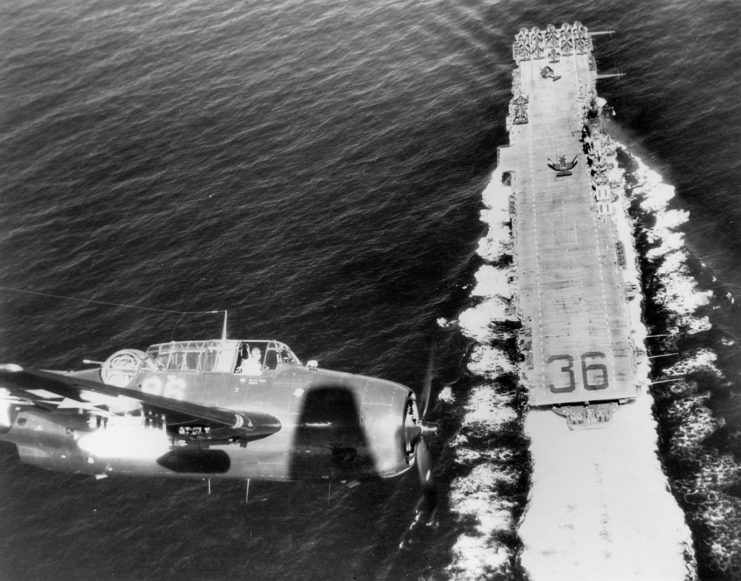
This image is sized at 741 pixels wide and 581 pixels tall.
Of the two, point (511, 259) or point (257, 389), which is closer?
point (257, 389)

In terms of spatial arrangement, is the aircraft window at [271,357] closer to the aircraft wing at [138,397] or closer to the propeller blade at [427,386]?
the aircraft wing at [138,397]

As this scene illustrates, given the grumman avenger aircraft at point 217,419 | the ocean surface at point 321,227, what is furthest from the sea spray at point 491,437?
the grumman avenger aircraft at point 217,419

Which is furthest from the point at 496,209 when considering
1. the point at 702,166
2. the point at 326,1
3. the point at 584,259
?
the point at 326,1

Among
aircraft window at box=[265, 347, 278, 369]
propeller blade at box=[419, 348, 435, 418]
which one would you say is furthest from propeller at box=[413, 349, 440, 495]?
aircraft window at box=[265, 347, 278, 369]

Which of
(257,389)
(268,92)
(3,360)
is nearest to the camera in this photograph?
(257,389)

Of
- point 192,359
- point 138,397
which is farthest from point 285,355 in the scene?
point 138,397

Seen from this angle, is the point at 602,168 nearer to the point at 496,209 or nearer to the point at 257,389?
the point at 496,209
